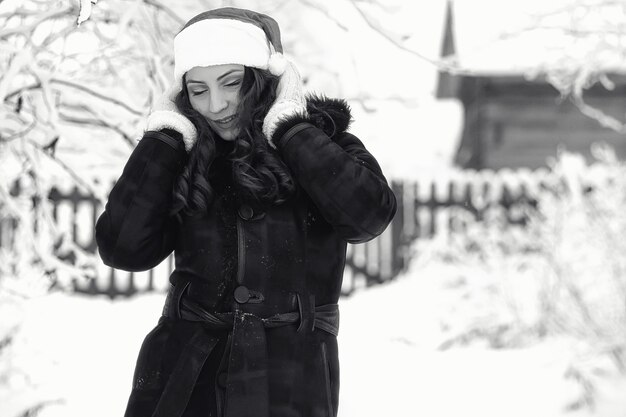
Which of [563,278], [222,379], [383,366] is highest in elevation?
[563,278]

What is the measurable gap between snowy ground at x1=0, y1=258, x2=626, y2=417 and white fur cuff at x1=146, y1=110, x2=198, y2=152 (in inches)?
103

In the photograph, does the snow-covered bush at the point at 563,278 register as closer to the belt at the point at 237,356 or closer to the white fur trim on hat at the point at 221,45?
the belt at the point at 237,356

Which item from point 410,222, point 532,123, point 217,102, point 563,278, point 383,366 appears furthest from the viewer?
point 532,123

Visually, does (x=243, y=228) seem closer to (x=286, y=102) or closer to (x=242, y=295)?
(x=242, y=295)

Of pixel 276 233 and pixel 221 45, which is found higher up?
pixel 221 45

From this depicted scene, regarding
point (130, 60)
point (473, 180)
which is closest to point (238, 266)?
point (130, 60)

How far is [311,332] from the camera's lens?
5.88 feet

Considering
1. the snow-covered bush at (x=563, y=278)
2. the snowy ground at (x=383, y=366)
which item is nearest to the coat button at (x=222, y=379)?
the snowy ground at (x=383, y=366)

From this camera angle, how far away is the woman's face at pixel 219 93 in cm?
185

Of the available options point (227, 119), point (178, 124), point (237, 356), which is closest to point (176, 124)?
point (178, 124)

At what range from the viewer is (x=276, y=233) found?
71.3 inches

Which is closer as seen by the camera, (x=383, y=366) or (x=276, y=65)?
(x=276, y=65)

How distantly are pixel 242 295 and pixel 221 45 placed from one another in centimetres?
58

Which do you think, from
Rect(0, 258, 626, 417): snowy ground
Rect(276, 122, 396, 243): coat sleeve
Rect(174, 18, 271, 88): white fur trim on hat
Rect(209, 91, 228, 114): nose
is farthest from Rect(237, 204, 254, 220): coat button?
Rect(0, 258, 626, 417): snowy ground
